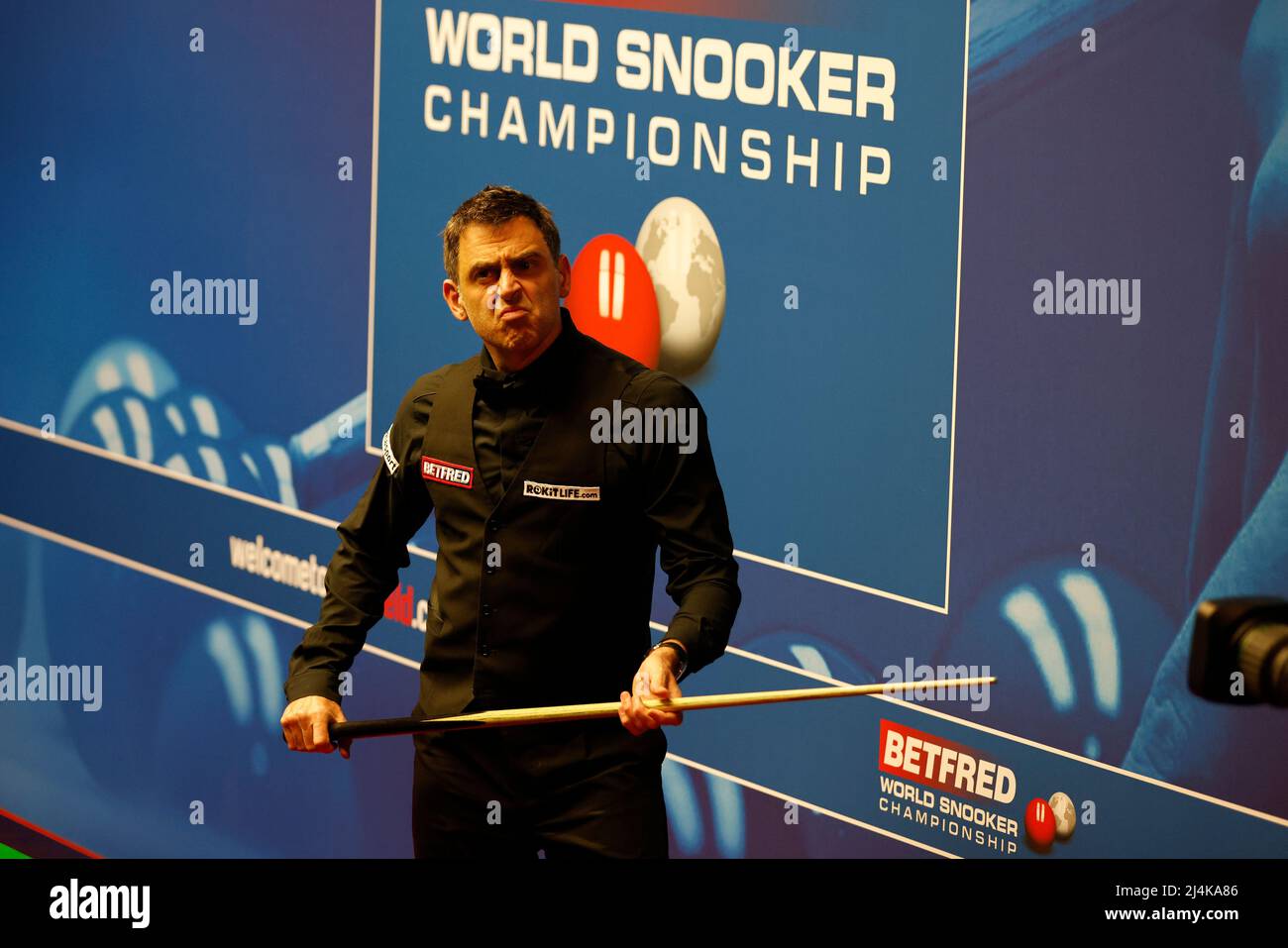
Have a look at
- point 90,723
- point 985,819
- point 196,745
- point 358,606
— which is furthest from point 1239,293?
point 90,723

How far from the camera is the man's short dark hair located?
2.83 metres

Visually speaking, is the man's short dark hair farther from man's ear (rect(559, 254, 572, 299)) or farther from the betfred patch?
the betfred patch

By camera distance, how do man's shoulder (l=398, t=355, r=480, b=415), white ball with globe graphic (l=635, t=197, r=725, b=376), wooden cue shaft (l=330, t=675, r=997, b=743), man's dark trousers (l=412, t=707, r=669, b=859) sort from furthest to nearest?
1. white ball with globe graphic (l=635, t=197, r=725, b=376)
2. man's shoulder (l=398, t=355, r=480, b=415)
3. man's dark trousers (l=412, t=707, r=669, b=859)
4. wooden cue shaft (l=330, t=675, r=997, b=743)

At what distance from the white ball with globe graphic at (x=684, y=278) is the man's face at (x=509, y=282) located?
3.21ft

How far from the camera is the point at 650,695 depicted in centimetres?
255

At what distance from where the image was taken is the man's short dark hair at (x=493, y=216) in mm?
2830

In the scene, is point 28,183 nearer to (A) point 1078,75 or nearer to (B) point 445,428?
(B) point 445,428

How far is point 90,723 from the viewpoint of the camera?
5.25m

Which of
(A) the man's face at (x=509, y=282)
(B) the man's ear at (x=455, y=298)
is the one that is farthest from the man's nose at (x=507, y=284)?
(B) the man's ear at (x=455, y=298)

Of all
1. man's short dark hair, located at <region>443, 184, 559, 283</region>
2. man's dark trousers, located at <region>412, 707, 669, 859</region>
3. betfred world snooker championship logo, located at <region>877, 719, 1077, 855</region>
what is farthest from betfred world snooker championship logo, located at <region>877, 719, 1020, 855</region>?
man's short dark hair, located at <region>443, 184, 559, 283</region>

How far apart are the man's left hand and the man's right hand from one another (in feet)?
1.71

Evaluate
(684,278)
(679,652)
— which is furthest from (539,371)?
(684,278)

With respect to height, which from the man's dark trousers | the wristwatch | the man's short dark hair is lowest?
the man's dark trousers

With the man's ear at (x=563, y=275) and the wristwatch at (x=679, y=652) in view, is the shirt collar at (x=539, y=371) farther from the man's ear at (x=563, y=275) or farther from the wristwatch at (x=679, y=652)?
the wristwatch at (x=679, y=652)
